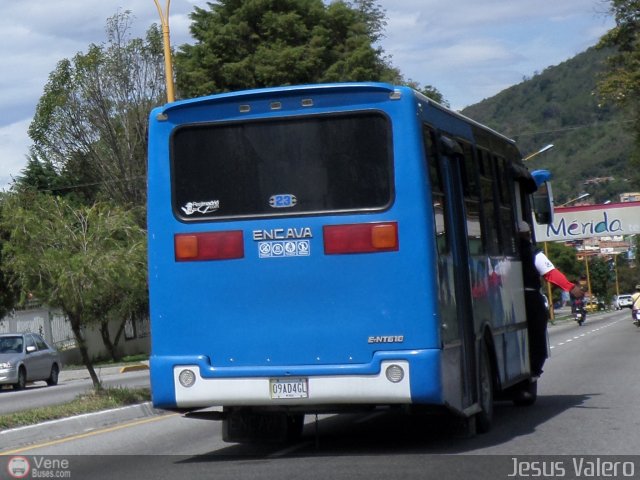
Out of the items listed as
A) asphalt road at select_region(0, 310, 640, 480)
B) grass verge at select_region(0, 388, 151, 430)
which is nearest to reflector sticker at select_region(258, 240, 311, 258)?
asphalt road at select_region(0, 310, 640, 480)

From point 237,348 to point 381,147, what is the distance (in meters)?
2.25

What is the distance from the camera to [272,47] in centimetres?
4819

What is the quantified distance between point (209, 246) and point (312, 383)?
63.5 inches

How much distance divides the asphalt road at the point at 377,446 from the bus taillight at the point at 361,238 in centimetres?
190

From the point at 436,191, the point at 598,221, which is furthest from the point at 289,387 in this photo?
the point at 598,221

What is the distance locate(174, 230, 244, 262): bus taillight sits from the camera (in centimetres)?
1109

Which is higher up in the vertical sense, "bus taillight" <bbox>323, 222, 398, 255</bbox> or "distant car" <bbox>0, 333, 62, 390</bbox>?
"bus taillight" <bbox>323, 222, 398, 255</bbox>

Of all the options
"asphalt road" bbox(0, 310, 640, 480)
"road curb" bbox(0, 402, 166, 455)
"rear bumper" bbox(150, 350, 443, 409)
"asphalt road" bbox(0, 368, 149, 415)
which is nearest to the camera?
"asphalt road" bbox(0, 310, 640, 480)

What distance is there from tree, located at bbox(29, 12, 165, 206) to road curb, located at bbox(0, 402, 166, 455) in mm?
32468

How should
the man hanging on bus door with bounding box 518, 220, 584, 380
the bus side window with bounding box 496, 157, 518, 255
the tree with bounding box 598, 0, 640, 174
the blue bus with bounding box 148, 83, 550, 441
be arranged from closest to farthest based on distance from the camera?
the blue bus with bounding box 148, 83, 550, 441 → the bus side window with bounding box 496, 157, 518, 255 → the man hanging on bus door with bounding box 518, 220, 584, 380 → the tree with bounding box 598, 0, 640, 174

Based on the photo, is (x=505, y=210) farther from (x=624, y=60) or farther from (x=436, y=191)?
(x=624, y=60)

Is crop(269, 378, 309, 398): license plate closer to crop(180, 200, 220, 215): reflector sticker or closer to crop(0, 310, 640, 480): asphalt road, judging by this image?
crop(0, 310, 640, 480): asphalt road

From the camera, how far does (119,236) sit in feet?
66.6

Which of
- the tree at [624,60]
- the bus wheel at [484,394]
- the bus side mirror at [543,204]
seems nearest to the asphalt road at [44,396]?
the bus side mirror at [543,204]
